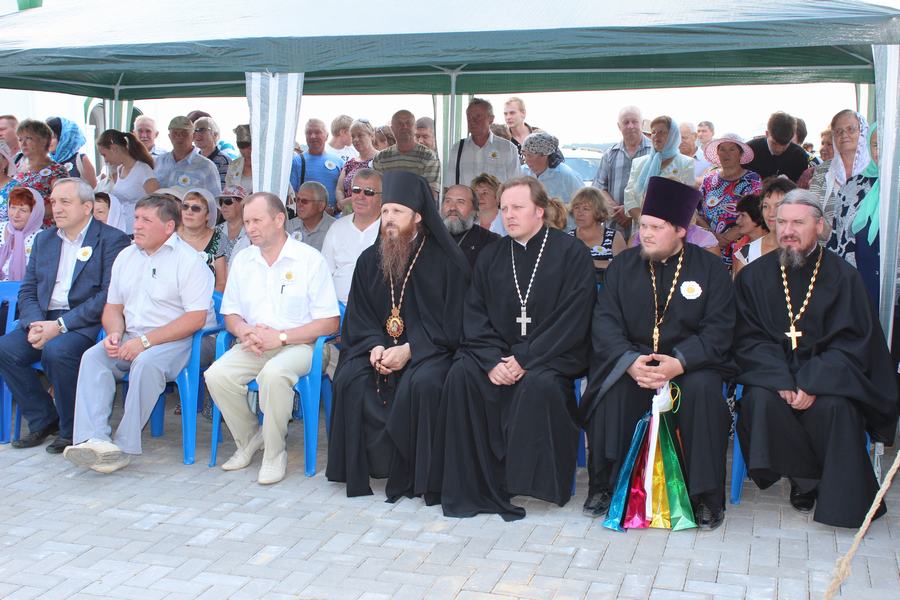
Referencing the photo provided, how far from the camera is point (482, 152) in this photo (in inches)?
324

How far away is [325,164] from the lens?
8.77m

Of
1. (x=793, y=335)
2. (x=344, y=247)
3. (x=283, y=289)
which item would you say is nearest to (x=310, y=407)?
(x=283, y=289)

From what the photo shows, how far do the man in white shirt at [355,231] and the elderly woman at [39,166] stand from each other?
250 centimetres

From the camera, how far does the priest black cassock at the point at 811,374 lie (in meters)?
4.22

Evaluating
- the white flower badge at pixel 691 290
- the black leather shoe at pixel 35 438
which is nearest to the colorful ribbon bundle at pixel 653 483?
the white flower badge at pixel 691 290

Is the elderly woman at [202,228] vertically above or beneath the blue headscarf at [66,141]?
beneath

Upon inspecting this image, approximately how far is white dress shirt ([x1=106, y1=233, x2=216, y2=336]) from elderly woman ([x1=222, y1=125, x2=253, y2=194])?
251 centimetres

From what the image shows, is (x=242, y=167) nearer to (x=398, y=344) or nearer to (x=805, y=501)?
(x=398, y=344)

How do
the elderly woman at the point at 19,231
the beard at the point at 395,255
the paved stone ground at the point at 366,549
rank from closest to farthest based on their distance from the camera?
the paved stone ground at the point at 366,549 → the beard at the point at 395,255 → the elderly woman at the point at 19,231

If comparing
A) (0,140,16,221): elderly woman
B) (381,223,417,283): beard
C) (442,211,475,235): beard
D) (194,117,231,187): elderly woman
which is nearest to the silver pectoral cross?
(381,223,417,283): beard

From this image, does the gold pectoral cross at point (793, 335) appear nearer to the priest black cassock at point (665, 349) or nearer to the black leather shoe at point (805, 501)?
the priest black cassock at point (665, 349)

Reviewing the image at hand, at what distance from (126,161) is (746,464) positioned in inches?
231

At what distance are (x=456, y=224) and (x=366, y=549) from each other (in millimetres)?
2639

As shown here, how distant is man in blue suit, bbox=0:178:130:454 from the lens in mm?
5363
